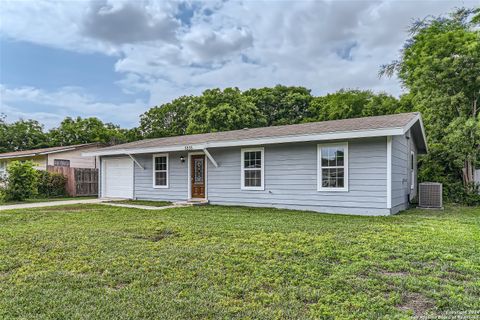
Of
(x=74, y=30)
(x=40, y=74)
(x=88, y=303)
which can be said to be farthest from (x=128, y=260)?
(x=40, y=74)

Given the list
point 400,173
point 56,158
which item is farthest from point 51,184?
point 400,173

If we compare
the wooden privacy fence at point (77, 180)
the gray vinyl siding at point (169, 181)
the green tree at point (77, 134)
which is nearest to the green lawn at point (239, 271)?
the gray vinyl siding at point (169, 181)

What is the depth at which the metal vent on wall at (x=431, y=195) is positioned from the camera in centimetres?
1016

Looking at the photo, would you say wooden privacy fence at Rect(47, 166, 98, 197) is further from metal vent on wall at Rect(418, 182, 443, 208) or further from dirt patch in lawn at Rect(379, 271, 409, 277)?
dirt patch in lawn at Rect(379, 271, 409, 277)

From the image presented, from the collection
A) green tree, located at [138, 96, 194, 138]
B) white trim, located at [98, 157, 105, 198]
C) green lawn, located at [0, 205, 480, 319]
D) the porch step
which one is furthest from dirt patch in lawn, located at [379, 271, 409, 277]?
green tree, located at [138, 96, 194, 138]

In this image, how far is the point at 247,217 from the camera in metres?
7.89

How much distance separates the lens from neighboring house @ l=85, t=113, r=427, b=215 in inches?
327

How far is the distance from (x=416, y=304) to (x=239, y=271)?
71.5 inches

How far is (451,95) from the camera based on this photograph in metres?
13.2

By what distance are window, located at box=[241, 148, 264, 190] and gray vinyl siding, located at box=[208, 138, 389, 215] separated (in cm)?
18

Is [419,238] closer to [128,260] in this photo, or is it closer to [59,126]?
[128,260]

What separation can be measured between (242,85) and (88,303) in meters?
28.9

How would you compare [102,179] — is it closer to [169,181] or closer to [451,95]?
[169,181]

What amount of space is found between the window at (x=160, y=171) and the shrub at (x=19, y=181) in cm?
526
